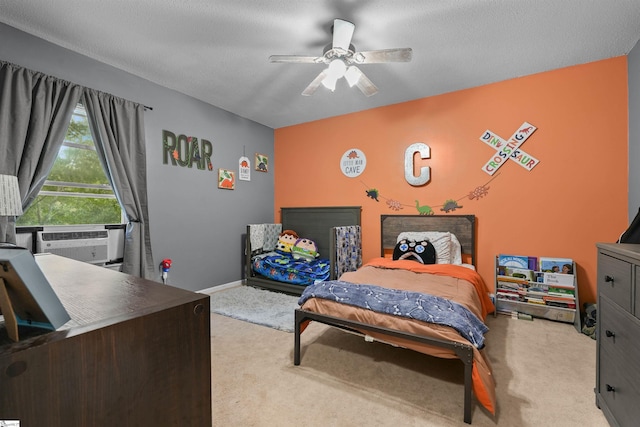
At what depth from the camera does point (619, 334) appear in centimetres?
134

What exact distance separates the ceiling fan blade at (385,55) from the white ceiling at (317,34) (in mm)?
237

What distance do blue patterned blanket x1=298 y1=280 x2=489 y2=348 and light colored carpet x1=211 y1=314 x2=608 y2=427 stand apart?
1.35 feet

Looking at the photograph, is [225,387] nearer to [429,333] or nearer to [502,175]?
[429,333]

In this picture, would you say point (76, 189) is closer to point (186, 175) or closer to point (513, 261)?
point (186, 175)

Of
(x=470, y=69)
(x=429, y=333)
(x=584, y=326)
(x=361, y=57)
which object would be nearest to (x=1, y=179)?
(x=361, y=57)

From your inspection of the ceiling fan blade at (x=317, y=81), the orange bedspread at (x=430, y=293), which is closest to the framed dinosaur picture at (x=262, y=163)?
the ceiling fan blade at (x=317, y=81)

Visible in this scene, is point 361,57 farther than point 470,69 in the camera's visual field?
No

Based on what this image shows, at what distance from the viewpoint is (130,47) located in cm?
248

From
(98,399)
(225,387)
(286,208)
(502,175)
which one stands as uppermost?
(502,175)

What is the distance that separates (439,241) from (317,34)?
246cm

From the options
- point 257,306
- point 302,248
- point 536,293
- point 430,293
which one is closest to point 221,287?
point 257,306

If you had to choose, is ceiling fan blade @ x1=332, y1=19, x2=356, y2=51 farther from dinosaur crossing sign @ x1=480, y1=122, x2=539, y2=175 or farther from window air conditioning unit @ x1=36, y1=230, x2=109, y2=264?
window air conditioning unit @ x1=36, y1=230, x2=109, y2=264

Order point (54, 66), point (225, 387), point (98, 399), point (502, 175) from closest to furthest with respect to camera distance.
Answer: point (98, 399)
point (225, 387)
point (54, 66)
point (502, 175)

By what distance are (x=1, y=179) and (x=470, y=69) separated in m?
3.94
